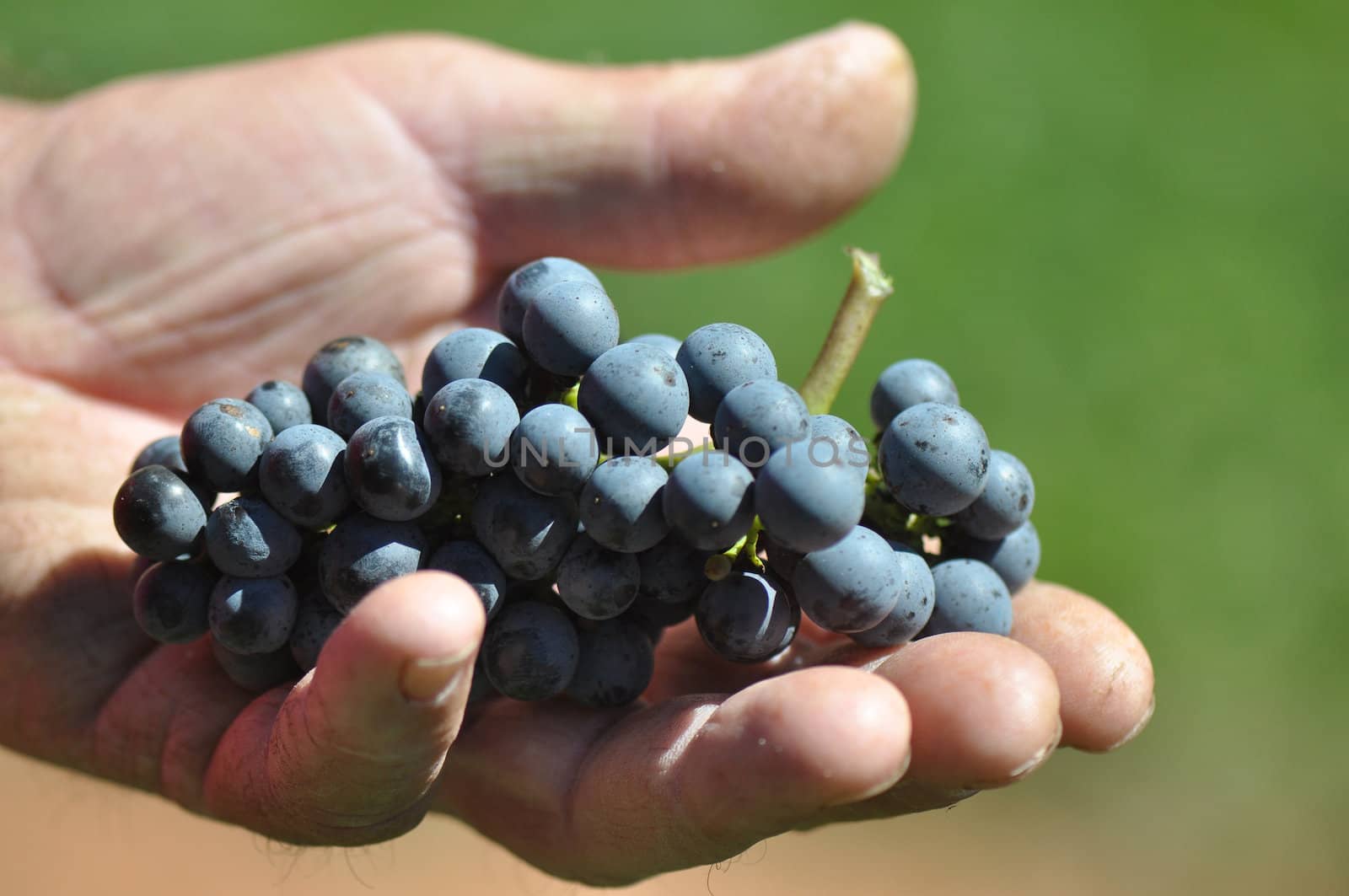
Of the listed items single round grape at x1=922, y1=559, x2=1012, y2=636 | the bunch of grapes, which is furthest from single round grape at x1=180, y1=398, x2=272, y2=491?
single round grape at x1=922, y1=559, x2=1012, y2=636

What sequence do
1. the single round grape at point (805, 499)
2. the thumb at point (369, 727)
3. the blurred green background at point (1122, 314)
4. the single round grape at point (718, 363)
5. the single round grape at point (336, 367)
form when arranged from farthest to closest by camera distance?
the blurred green background at point (1122, 314)
the single round grape at point (336, 367)
the single round grape at point (718, 363)
the single round grape at point (805, 499)
the thumb at point (369, 727)

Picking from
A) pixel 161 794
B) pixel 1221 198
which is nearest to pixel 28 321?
pixel 161 794

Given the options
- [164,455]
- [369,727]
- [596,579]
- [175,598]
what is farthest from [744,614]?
[164,455]

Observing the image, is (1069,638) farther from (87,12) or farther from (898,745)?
(87,12)

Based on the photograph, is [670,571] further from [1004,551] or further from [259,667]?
[259,667]

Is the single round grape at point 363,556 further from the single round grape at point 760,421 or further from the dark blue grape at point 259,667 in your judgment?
the single round grape at point 760,421

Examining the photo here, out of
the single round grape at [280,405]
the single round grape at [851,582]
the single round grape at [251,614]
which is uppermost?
the single round grape at [851,582]

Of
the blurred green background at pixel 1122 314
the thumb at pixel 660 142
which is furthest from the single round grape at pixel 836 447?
the blurred green background at pixel 1122 314

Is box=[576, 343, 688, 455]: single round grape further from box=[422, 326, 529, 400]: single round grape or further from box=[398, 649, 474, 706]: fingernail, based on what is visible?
box=[398, 649, 474, 706]: fingernail
